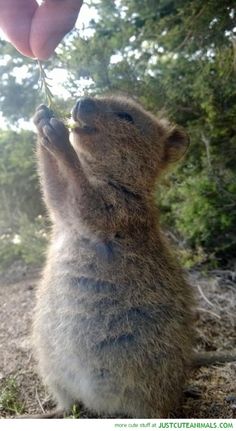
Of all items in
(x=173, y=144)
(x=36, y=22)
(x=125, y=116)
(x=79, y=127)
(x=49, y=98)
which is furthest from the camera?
(x=173, y=144)

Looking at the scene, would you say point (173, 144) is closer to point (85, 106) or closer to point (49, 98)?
point (85, 106)

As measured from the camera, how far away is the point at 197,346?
7.68ft

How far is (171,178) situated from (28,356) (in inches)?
52.2

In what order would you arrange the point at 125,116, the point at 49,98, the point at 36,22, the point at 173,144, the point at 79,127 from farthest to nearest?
the point at 173,144, the point at 125,116, the point at 79,127, the point at 49,98, the point at 36,22

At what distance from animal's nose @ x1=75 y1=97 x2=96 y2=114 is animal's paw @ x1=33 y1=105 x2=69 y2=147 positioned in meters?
0.09

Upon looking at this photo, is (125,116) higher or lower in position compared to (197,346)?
higher

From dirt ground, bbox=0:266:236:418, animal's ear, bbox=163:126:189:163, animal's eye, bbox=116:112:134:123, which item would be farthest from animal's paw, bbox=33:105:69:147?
dirt ground, bbox=0:266:236:418

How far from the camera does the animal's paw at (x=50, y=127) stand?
173 centimetres

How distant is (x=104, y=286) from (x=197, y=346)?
0.81 m

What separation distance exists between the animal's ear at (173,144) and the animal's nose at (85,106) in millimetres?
399

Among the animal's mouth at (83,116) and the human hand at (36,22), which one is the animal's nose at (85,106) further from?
the human hand at (36,22)

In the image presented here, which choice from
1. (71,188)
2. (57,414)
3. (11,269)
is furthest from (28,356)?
(11,269)

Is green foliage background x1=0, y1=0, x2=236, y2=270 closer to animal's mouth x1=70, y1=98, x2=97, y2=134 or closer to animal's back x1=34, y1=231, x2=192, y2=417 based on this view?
animal's mouth x1=70, y1=98, x2=97, y2=134

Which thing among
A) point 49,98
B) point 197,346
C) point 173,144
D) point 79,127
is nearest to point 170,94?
point 173,144
